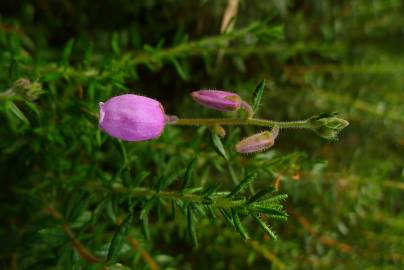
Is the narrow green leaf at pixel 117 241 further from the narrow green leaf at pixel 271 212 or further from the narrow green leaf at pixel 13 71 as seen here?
the narrow green leaf at pixel 13 71

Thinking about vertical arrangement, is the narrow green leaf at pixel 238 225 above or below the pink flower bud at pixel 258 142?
below

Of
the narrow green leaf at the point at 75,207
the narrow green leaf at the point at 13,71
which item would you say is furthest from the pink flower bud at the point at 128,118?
the narrow green leaf at the point at 75,207

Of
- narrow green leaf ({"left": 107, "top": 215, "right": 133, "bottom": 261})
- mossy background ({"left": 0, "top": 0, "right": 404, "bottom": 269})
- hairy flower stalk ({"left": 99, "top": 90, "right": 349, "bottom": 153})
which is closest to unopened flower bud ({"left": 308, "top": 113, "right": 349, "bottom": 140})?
hairy flower stalk ({"left": 99, "top": 90, "right": 349, "bottom": 153})

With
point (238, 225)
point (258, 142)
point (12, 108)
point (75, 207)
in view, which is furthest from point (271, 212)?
point (12, 108)

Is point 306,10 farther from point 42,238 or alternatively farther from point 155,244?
point 42,238

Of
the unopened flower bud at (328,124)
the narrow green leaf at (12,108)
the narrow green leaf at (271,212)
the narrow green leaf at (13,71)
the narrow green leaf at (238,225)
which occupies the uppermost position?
the narrow green leaf at (13,71)

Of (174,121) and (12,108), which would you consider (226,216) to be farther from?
(12,108)

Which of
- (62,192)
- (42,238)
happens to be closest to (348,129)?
(62,192)
